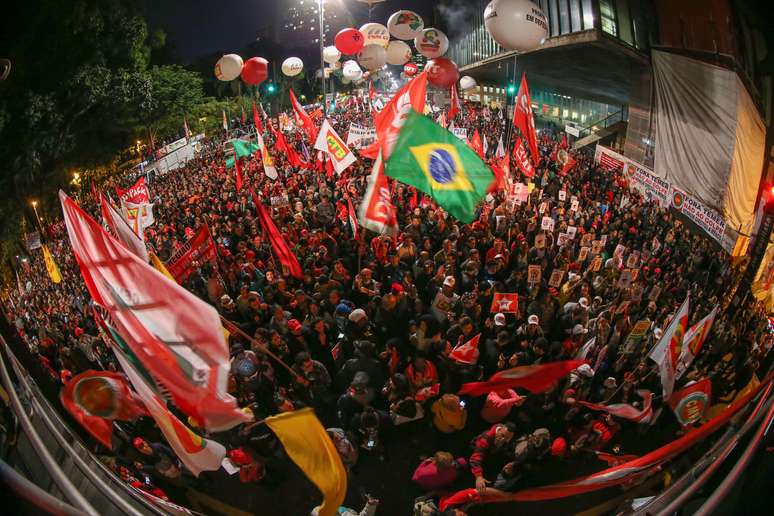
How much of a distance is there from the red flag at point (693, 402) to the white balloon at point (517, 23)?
28.4ft

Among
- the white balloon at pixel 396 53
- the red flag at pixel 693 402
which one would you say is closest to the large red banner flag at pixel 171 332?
the red flag at pixel 693 402

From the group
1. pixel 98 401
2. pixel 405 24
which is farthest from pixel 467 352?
pixel 405 24

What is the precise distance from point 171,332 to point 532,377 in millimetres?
3958

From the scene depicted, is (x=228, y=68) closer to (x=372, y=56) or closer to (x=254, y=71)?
(x=254, y=71)

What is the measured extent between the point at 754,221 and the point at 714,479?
27.4ft

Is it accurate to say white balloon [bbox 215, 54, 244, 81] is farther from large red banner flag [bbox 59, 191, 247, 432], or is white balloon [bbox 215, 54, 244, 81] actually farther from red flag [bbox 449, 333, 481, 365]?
red flag [bbox 449, 333, 481, 365]

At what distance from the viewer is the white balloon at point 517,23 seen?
9.88m

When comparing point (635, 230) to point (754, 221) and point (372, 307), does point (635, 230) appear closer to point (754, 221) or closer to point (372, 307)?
point (754, 221)

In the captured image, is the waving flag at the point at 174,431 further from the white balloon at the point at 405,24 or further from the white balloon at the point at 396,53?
the white balloon at the point at 396,53

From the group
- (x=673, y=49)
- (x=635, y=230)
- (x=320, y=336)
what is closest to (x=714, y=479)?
(x=320, y=336)

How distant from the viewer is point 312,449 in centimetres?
323

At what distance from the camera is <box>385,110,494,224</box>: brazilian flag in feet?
19.0

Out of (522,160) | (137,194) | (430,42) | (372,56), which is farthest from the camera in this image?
(372,56)

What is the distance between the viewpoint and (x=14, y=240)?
10664 millimetres
